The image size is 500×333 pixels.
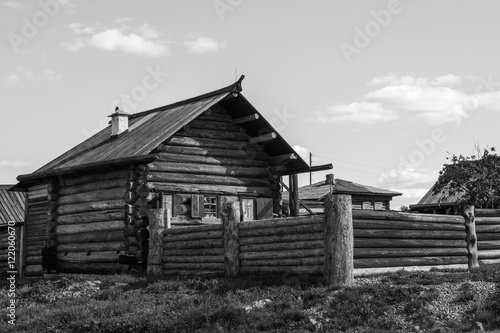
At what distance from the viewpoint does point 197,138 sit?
2442 centimetres

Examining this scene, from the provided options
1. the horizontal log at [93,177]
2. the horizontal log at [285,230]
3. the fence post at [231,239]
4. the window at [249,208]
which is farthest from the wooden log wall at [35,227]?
the horizontal log at [285,230]

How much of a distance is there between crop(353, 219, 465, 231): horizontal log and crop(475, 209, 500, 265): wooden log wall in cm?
81

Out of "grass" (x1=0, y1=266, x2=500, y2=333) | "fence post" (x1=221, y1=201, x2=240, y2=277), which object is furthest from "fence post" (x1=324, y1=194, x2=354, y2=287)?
"fence post" (x1=221, y1=201, x2=240, y2=277)

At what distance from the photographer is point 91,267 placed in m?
24.4

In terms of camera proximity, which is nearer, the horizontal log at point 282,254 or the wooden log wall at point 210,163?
the horizontal log at point 282,254

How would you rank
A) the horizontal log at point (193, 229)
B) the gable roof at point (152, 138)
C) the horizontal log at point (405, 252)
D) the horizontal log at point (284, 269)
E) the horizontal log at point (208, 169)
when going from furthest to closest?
the horizontal log at point (208, 169), the gable roof at point (152, 138), the horizontal log at point (193, 229), the horizontal log at point (405, 252), the horizontal log at point (284, 269)

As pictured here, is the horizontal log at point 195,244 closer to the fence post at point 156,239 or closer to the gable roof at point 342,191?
the fence post at point 156,239

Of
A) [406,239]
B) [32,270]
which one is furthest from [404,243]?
[32,270]

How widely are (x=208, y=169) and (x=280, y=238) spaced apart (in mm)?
8122

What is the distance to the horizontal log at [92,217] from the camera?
23609 mm

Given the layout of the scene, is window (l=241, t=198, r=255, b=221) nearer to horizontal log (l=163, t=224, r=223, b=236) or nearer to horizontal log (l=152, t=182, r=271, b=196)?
horizontal log (l=152, t=182, r=271, b=196)

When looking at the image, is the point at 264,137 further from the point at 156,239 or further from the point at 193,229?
the point at 193,229

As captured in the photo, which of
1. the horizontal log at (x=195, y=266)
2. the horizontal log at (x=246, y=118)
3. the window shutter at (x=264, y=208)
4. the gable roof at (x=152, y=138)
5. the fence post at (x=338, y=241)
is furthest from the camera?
the window shutter at (x=264, y=208)

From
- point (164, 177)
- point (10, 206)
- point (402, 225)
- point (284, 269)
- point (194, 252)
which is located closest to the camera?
point (284, 269)
